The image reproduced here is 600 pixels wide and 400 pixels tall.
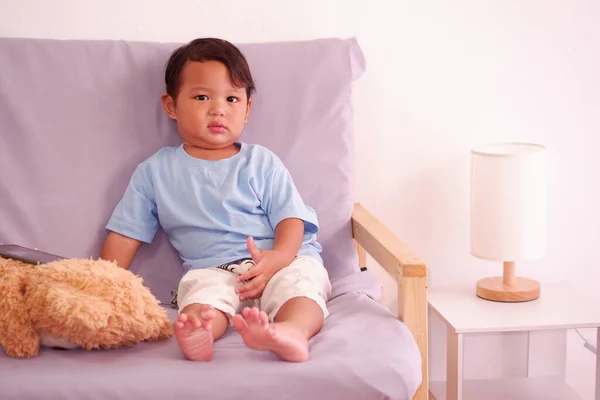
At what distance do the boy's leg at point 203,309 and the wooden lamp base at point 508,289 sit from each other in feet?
2.13

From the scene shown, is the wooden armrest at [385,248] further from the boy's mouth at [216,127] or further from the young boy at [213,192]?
the boy's mouth at [216,127]

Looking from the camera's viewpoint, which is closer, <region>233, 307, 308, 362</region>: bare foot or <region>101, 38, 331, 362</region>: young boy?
<region>233, 307, 308, 362</region>: bare foot

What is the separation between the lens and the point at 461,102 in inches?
81.4

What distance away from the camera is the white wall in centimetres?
197

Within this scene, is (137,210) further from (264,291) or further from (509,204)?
(509,204)

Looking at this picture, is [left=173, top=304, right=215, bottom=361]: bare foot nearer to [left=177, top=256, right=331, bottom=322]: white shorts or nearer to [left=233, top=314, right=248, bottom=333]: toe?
[left=233, top=314, right=248, bottom=333]: toe

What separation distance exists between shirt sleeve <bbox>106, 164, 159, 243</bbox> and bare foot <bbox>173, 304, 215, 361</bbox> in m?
0.47

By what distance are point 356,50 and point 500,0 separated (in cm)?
44

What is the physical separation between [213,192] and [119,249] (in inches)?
9.2

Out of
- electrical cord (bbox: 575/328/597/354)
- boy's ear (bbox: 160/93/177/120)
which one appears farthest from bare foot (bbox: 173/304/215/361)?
electrical cord (bbox: 575/328/597/354)

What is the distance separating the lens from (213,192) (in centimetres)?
171

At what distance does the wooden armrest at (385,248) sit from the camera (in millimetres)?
1448

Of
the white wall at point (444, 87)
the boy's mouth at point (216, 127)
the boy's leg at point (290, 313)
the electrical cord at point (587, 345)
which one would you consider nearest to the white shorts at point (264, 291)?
the boy's leg at point (290, 313)

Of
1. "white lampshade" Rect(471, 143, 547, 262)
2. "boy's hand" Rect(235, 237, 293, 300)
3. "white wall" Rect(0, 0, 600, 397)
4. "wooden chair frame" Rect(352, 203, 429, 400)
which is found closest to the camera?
"wooden chair frame" Rect(352, 203, 429, 400)
